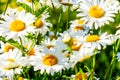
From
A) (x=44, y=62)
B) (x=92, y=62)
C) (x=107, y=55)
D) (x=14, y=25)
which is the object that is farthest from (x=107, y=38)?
(x=107, y=55)

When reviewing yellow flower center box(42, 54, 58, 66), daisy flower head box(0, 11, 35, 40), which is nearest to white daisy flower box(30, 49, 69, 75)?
yellow flower center box(42, 54, 58, 66)

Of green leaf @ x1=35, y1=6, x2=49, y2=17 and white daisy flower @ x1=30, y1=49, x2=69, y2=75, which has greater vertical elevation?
green leaf @ x1=35, y1=6, x2=49, y2=17

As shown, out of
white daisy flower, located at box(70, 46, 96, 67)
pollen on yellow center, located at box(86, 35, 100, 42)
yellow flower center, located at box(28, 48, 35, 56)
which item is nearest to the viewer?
white daisy flower, located at box(70, 46, 96, 67)

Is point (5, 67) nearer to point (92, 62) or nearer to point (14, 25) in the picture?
point (14, 25)

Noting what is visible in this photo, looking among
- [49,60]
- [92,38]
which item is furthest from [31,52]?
[92,38]

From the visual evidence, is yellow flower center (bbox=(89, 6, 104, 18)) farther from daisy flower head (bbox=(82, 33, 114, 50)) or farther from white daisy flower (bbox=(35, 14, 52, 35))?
white daisy flower (bbox=(35, 14, 52, 35))

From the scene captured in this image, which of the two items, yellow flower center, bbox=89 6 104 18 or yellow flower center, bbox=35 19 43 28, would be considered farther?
yellow flower center, bbox=35 19 43 28

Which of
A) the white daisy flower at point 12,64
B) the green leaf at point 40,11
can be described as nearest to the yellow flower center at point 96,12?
the green leaf at point 40,11
